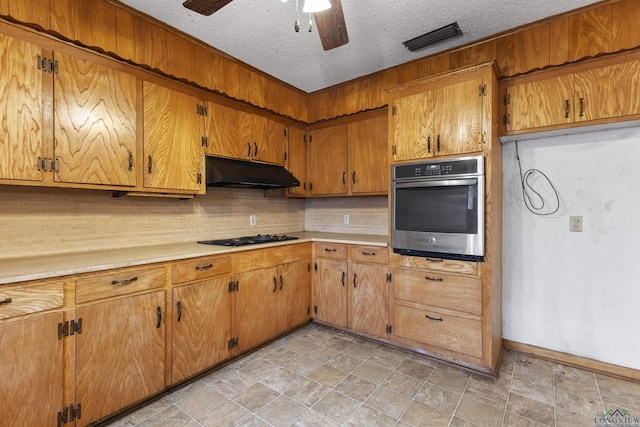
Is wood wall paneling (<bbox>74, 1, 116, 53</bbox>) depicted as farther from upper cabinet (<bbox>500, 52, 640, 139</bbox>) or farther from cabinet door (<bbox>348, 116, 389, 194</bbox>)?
upper cabinet (<bbox>500, 52, 640, 139</bbox>)

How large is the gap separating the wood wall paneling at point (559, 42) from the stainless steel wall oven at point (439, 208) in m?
0.91

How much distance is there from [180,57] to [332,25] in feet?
4.35

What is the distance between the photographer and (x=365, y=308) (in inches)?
111

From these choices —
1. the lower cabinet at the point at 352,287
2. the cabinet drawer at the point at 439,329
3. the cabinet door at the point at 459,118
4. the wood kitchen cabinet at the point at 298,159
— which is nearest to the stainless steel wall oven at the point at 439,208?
the cabinet door at the point at 459,118

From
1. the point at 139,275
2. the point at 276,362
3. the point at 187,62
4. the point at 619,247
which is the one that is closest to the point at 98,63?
the point at 187,62

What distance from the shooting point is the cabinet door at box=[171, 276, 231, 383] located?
2.07 m

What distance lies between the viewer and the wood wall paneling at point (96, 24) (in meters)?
1.82

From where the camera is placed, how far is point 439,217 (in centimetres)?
237

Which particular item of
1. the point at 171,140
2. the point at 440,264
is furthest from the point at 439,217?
the point at 171,140

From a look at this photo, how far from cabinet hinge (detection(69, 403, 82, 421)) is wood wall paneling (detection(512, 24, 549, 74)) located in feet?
11.8

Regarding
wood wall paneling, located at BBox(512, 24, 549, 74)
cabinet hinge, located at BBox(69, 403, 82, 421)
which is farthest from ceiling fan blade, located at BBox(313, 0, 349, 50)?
cabinet hinge, located at BBox(69, 403, 82, 421)

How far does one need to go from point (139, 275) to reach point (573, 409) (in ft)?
9.20

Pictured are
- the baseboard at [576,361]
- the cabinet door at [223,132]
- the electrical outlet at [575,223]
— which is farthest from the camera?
the cabinet door at [223,132]

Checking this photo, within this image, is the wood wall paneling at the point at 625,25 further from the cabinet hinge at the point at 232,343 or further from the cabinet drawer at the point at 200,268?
the cabinet hinge at the point at 232,343
